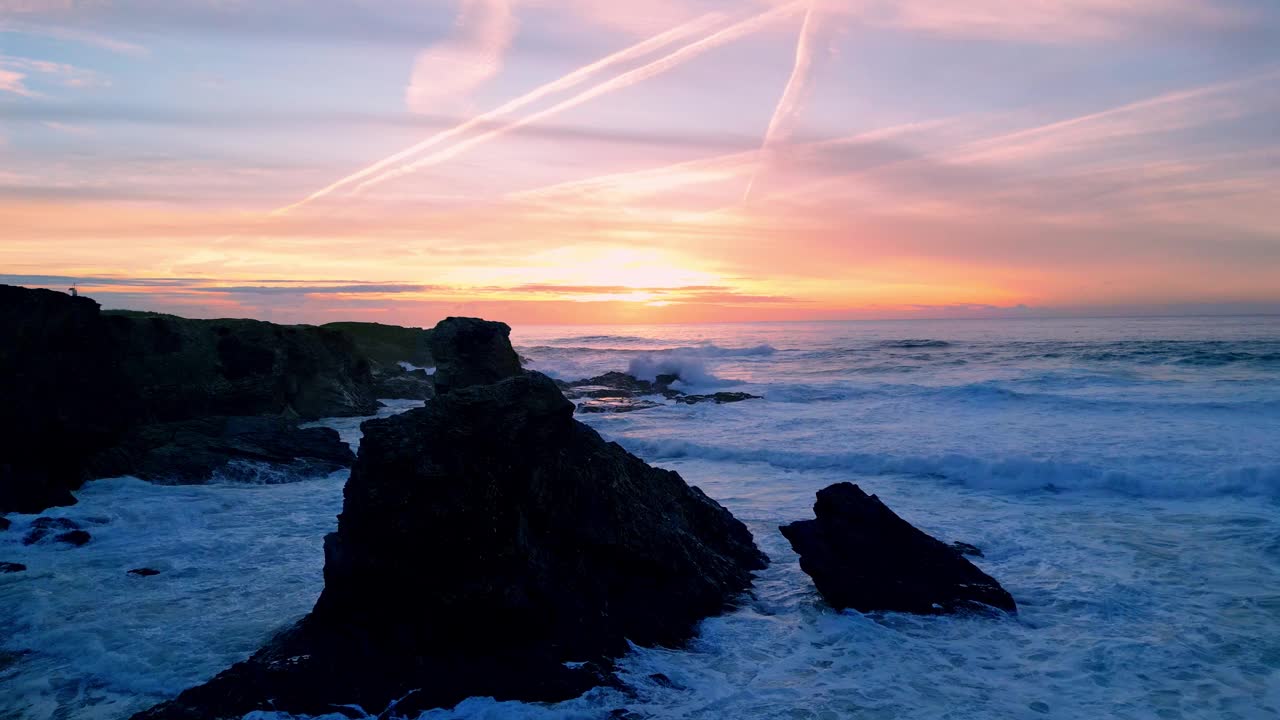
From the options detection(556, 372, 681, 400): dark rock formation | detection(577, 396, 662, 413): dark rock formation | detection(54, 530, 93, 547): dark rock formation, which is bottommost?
detection(577, 396, 662, 413): dark rock formation

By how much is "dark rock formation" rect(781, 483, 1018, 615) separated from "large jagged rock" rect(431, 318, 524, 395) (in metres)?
6.12

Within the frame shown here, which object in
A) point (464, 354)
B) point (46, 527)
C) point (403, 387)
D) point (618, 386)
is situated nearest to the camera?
point (46, 527)

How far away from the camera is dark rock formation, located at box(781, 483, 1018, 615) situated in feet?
27.7

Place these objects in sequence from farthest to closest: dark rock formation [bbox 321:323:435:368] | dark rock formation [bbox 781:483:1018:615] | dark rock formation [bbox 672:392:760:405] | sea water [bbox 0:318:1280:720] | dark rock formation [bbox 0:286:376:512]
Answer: dark rock formation [bbox 321:323:435:368]
dark rock formation [bbox 672:392:760:405]
dark rock formation [bbox 0:286:376:512]
dark rock formation [bbox 781:483:1018:615]
sea water [bbox 0:318:1280:720]

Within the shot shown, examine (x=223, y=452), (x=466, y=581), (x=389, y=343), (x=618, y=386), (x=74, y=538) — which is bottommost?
(x=618, y=386)

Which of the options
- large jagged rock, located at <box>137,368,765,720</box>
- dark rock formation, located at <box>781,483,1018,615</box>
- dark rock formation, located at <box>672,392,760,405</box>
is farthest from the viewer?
dark rock formation, located at <box>672,392,760,405</box>

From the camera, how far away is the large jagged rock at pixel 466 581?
6.26m

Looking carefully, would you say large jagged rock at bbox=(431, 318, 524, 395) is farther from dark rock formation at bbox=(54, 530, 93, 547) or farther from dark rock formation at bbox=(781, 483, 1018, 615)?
dark rock formation at bbox=(781, 483, 1018, 615)

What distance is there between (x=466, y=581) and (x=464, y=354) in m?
6.71

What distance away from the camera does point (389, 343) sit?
2234 inches

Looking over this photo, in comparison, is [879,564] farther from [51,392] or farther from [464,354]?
[51,392]

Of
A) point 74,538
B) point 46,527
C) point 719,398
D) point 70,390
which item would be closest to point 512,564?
point 74,538

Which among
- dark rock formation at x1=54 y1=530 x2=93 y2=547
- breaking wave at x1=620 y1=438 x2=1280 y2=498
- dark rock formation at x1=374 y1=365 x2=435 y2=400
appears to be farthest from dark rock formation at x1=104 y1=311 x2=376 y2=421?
breaking wave at x1=620 y1=438 x2=1280 y2=498

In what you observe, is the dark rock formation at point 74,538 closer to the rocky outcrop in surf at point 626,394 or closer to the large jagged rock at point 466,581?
the large jagged rock at point 466,581
